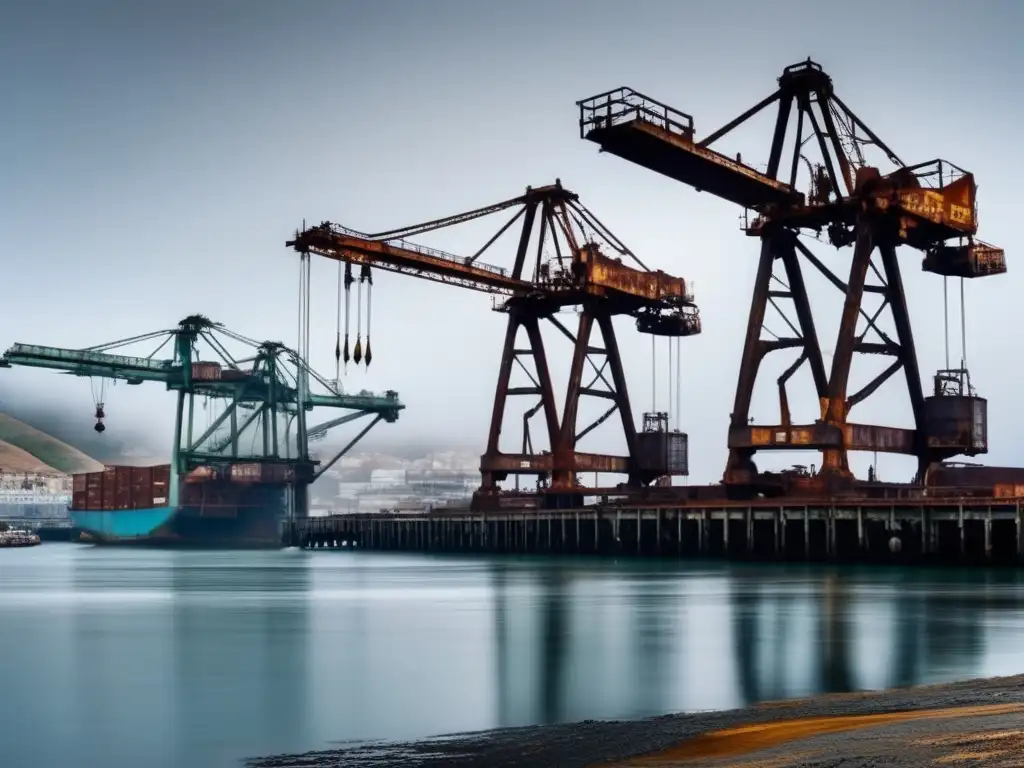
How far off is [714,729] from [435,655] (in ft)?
34.8

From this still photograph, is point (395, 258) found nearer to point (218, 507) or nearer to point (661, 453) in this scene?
point (661, 453)

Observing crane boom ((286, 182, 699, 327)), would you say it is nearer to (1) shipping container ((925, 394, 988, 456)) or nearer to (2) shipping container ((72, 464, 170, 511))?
(1) shipping container ((925, 394, 988, 456))

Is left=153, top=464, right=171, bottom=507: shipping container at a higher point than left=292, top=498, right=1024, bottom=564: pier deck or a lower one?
higher

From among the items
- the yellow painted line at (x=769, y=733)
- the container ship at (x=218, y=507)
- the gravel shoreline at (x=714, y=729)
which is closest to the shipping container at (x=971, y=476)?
the gravel shoreline at (x=714, y=729)

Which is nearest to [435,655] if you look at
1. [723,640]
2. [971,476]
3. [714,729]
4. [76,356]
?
[723,640]

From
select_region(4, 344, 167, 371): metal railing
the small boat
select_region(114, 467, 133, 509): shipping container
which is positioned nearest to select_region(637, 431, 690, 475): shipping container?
select_region(4, 344, 167, 371): metal railing

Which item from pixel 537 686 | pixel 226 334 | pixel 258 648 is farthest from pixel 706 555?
pixel 226 334

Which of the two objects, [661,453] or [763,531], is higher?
[661,453]

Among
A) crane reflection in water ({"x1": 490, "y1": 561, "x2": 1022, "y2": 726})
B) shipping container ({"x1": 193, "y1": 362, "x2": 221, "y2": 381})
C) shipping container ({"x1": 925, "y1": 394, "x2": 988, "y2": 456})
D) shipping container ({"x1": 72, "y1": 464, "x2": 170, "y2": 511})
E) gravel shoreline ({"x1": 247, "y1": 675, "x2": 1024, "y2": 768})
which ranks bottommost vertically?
crane reflection in water ({"x1": 490, "y1": 561, "x2": 1022, "y2": 726})

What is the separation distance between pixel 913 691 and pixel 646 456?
192 ft

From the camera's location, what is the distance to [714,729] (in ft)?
42.4

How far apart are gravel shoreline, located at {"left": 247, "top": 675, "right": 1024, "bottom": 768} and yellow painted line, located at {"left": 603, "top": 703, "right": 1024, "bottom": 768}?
0.21m

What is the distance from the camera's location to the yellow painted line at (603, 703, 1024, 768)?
35.6 ft

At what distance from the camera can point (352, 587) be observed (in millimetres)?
46438
